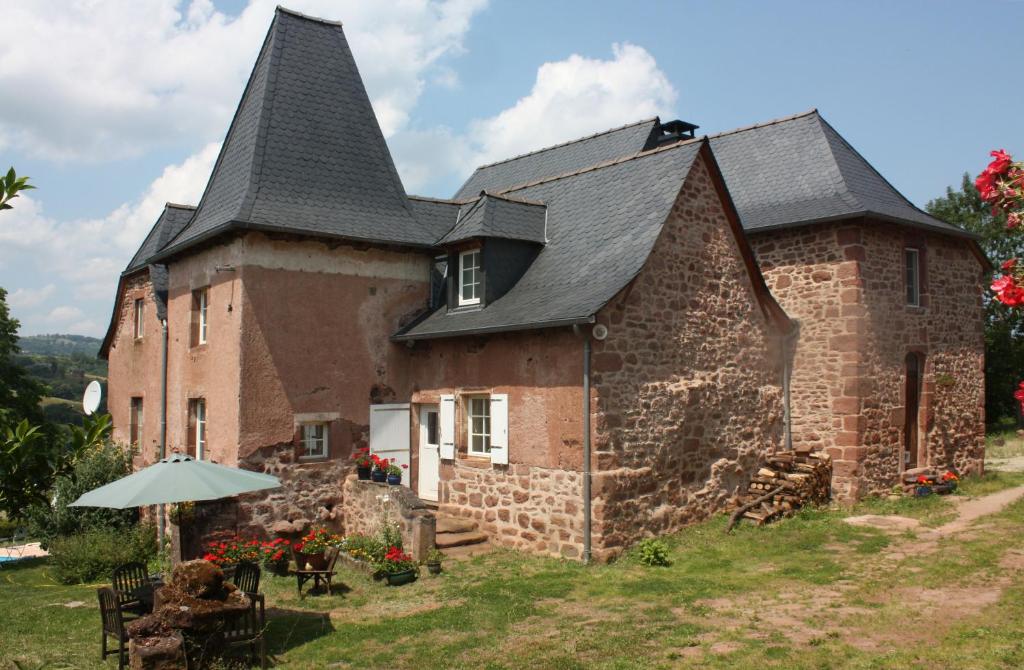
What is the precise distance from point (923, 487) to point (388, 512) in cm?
1013

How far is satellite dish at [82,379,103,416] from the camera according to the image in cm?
2123

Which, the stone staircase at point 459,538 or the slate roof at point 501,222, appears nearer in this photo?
the stone staircase at point 459,538

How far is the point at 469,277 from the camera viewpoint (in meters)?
14.3

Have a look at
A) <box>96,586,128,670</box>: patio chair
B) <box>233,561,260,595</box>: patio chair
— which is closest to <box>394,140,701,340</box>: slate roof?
<box>233,561,260,595</box>: patio chair

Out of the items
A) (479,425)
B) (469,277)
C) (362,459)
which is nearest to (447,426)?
(479,425)

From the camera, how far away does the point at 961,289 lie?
56.5 feet

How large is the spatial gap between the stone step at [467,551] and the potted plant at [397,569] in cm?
88

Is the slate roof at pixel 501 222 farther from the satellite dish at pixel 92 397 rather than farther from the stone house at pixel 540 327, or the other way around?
the satellite dish at pixel 92 397

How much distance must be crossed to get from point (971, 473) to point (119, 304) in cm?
2101

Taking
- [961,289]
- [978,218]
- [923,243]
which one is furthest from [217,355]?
[978,218]

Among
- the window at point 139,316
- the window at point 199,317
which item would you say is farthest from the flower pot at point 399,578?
the window at point 139,316

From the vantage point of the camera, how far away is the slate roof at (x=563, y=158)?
2004 cm

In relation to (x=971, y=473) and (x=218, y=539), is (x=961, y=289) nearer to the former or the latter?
(x=971, y=473)

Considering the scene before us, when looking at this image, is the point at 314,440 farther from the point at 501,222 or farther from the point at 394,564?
the point at 501,222
